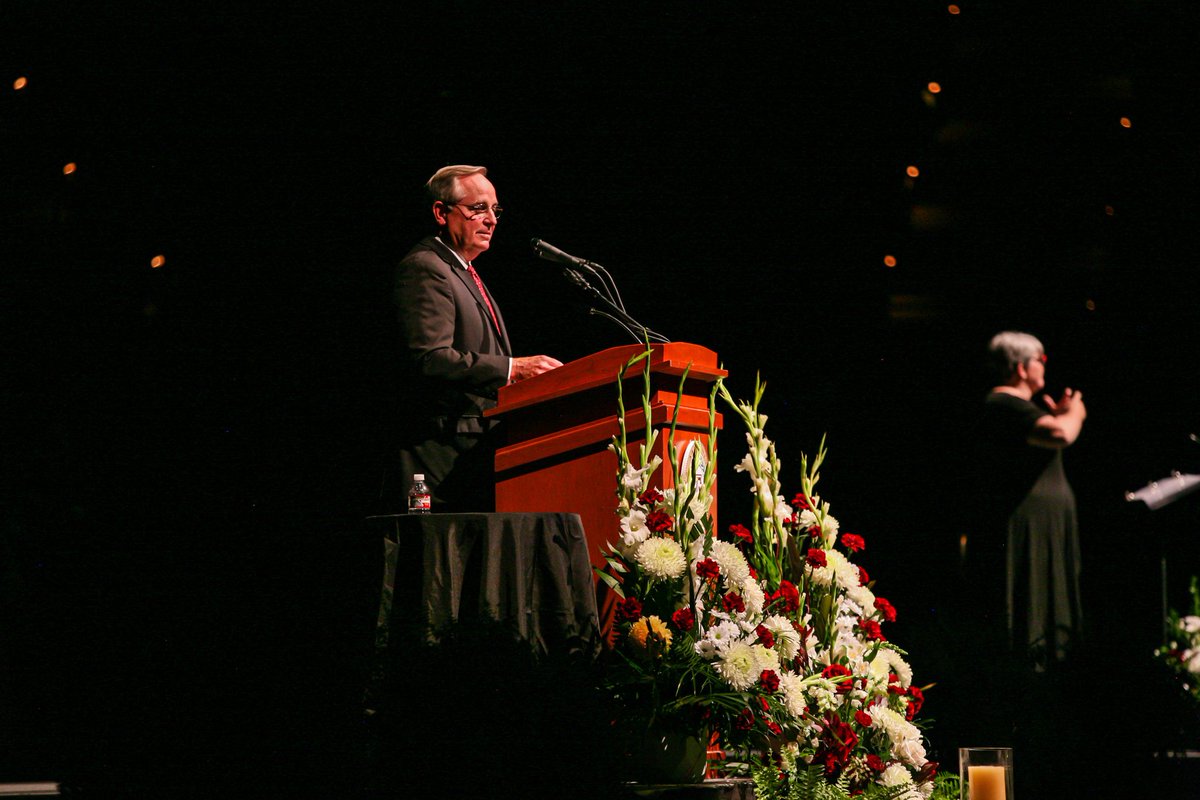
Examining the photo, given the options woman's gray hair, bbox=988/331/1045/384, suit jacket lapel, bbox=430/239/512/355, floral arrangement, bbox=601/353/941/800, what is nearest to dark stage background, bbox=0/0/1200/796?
woman's gray hair, bbox=988/331/1045/384

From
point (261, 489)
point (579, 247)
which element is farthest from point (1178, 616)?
point (261, 489)

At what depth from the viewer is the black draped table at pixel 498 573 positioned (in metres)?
2.46

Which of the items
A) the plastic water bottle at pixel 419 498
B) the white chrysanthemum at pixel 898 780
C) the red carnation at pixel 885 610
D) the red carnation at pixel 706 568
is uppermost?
the plastic water bottle at pixel 419 498

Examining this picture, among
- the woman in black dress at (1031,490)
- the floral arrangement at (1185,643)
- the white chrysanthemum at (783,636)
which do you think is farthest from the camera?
the woman in black dress at (1031,490)

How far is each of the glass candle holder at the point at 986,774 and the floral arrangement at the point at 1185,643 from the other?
198 centimetres

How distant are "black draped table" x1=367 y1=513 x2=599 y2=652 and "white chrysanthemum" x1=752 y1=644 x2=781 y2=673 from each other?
0.33 meters

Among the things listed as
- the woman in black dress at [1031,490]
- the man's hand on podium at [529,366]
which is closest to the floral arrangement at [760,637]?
the man's hand on podium at [529,366]

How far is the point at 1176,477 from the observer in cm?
482

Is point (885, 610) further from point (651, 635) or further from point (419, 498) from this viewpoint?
point (419, 498)

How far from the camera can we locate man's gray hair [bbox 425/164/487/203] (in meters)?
3.44

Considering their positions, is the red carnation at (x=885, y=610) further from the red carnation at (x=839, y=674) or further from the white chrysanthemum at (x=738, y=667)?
the white chrysanthemum at (x=738, y=667)

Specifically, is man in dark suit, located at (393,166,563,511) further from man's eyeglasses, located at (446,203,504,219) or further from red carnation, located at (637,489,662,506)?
red carnation, located at (637,489,662,506)

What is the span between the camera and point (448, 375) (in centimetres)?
306

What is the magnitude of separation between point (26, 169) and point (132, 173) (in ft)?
0.95
